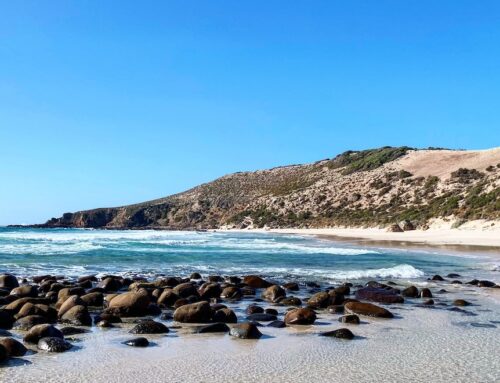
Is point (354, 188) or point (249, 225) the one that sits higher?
point (354, 188)

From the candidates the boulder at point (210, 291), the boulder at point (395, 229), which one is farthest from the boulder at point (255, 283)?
the boulder at point (395, 229)

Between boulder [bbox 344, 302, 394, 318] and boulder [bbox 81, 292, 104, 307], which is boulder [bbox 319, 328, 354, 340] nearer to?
boulder [bbox 344, 302, 394, 318]

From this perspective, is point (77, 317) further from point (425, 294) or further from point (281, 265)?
point (281, 265)

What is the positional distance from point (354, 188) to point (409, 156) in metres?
15.0

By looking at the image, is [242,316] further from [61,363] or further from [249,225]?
[249,225]

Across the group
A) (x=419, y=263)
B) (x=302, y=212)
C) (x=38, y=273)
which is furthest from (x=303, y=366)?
(x=302, y=212)

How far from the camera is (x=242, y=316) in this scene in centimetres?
1121

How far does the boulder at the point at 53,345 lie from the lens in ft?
25.8

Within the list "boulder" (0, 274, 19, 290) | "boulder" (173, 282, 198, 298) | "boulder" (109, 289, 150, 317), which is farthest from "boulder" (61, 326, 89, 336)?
"boulder" (0, 274, 19, 290)

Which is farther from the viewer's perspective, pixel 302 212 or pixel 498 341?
pixel 302 212

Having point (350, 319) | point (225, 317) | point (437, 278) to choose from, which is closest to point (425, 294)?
point (437, 278)

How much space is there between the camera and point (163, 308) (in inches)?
483

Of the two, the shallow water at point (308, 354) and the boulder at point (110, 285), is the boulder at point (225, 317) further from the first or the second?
the boulder at point (110, 285)

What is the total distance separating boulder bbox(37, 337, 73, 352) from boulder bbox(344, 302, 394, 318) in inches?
240
